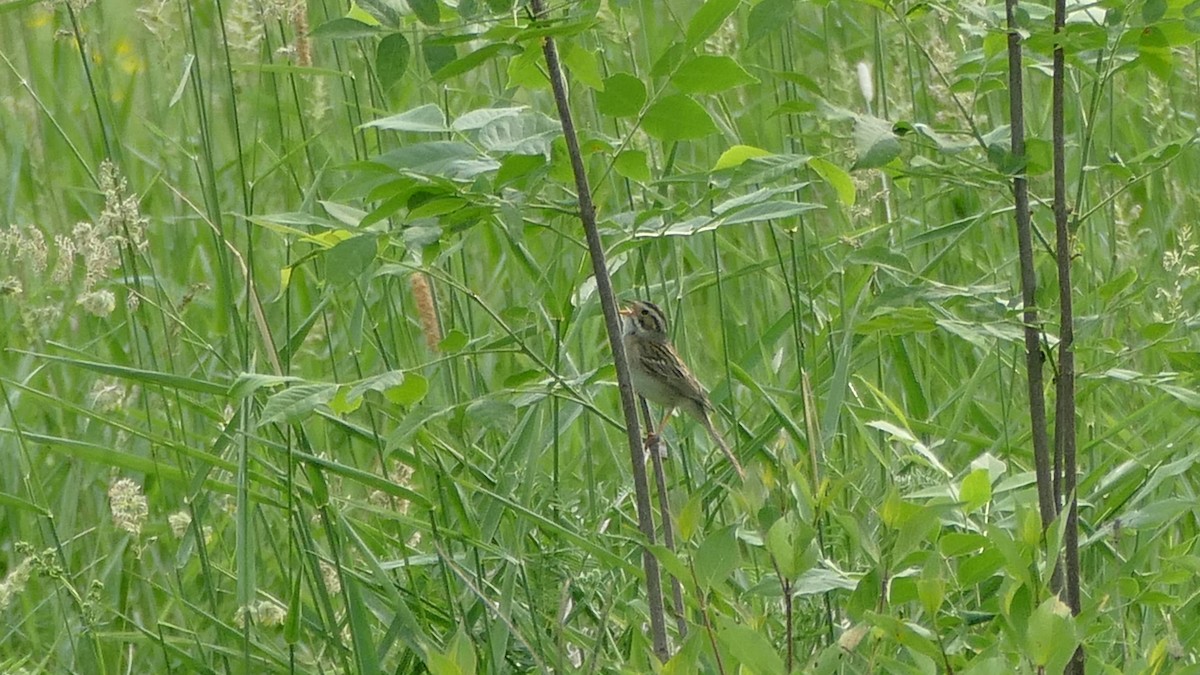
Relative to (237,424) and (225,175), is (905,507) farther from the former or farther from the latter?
(225,175)

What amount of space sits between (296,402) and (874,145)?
79 centimetres

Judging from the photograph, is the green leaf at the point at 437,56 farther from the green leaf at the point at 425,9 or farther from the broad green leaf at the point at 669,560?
the broad green leaf at the point at 669,560

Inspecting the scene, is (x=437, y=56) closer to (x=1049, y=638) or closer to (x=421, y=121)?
(x=421, y=121)

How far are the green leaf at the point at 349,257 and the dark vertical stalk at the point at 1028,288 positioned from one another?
0.87 metres

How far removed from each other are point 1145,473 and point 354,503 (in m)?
1.40

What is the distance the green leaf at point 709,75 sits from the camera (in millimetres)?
2096

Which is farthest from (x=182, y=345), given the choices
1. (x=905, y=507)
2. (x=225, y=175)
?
(x=905, y=507)

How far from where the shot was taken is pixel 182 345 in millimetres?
4703

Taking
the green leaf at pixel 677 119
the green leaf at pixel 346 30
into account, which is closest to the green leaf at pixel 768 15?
the green leaf at pixel 677 119

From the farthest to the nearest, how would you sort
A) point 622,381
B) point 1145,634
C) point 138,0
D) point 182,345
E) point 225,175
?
point 138,0, point 225,175, point 182,345, point 1145,634, point 622,381

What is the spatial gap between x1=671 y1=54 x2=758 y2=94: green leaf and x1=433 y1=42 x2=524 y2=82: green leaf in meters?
0.23

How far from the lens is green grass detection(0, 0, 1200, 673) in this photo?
7.01 ft

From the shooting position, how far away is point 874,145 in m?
2.15

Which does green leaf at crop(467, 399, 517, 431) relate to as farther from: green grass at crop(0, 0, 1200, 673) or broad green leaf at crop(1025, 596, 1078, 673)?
broad green leaf at crop(1025, 596, 1078, 673)
